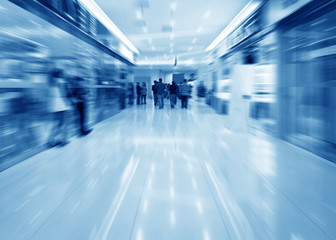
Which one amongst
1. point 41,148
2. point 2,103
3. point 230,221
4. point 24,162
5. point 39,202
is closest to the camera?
point 230,221

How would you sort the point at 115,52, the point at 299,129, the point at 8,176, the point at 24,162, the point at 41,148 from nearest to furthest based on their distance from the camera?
1. the point at 8,176
2. the point at 24,162
3. the point at 41,148
4. the point at 299,129
5. the point at 115,52

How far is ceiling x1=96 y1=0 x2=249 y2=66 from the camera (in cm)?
657

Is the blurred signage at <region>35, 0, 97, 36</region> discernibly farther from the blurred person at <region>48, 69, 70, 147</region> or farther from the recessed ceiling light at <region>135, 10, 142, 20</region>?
the recessed ceiling light at <region>135, 10, 142, 20</region>

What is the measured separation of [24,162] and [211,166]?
9.34ft

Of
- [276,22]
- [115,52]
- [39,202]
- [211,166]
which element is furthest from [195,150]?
[115,52]

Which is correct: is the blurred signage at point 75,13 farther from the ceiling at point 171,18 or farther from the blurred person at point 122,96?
the blurred person at point 122,96

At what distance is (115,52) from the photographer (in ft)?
30.1

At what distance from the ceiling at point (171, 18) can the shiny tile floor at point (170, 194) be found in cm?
439

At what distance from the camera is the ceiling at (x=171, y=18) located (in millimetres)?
6566

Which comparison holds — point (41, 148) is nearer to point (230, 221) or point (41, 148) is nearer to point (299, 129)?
point (230, 221)

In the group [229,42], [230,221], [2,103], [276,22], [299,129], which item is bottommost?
[230,221]

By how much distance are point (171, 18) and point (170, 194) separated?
6855mm

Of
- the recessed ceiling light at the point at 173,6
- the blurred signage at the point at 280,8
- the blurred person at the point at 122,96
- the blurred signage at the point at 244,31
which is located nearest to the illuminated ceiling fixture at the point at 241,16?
the blurred signage at the point at 244,31

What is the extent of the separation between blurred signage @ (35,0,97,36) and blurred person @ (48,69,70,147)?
3.74 feet
